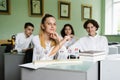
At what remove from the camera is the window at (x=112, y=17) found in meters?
7.37

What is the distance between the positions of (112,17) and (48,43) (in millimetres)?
5781

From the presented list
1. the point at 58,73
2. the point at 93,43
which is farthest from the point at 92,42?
the point at 58,73

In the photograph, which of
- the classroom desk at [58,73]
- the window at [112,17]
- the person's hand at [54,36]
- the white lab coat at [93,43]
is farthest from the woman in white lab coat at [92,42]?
the window at [112,17]

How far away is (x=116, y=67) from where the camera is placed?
1.88 m

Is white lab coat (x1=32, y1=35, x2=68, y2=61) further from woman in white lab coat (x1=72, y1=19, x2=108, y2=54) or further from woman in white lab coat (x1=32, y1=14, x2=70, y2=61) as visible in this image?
woman in white lab coat (x1=72, y1=19, x2=108, y2=54)

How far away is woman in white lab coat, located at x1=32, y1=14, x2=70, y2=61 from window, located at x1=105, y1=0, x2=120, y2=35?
5650 mm

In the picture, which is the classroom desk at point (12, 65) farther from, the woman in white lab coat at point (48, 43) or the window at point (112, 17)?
the window at point (112, 17)

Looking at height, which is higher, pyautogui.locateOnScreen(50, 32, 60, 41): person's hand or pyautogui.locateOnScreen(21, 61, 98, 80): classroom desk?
pyautogui.locateOnScreen(50, 32, 60, 41): person's hand

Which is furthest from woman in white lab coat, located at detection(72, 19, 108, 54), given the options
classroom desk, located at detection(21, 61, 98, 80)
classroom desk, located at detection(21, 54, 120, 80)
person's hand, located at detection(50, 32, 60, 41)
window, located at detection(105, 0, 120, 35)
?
window, located at detection(105, 0, 120, 35)

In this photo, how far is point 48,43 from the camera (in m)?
2.05

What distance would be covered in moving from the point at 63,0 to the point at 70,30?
189 cm

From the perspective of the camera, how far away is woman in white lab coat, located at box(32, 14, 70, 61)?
2.00 m

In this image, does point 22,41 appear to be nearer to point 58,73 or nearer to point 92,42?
point 92,42

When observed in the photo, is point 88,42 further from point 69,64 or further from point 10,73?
point 69,64
